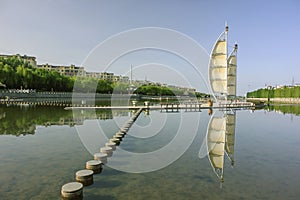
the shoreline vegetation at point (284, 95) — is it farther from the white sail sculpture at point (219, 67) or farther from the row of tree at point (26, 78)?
→ the row of tree at point (26, 78)

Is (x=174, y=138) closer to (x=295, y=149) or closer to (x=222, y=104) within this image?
(x=295, y=149)

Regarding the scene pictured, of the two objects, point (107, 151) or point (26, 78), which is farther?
point (26, 78)

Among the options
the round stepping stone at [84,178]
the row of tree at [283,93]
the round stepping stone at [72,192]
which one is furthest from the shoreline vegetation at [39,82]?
the round stepping stone at [72,192]

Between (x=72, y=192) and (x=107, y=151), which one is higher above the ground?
(x=107, y=151)

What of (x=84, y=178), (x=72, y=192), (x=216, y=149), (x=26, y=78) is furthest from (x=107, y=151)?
(x=26, y=78)

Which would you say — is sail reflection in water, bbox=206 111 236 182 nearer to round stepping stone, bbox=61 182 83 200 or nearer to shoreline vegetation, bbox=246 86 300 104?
round stepping stone, bbox=61 182 83 200

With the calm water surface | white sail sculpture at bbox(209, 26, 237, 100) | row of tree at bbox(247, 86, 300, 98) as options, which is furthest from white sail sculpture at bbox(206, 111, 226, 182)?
row of tree at bbox(247, 86, 300, 98)

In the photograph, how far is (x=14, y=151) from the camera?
752 centimetres

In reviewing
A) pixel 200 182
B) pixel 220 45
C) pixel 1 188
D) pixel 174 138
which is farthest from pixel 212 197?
pixel 220 45

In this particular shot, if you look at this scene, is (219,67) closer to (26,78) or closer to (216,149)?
(216,149)

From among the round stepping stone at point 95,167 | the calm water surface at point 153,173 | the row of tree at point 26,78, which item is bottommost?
the calm water surface at point 153,173

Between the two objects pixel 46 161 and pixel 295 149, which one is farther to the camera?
pixel 295 149

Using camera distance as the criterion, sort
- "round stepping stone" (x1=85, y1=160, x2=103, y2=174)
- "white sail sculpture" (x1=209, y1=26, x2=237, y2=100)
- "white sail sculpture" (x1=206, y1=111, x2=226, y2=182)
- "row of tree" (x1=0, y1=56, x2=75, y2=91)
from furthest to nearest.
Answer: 1. "row of tree" (x1=0, y1=56, x2=75, y2=91)
2. "white sail sculpture" (x1=209, y1=26, x2=237, y2=100)
3. "white sail sculpture" (x1=206, y1=111, x2=226, y2=182)
4. "round stepping stone" (x1=85, y1=160, x2=103, y2=174)

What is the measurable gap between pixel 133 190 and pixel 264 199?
2.53 meters
